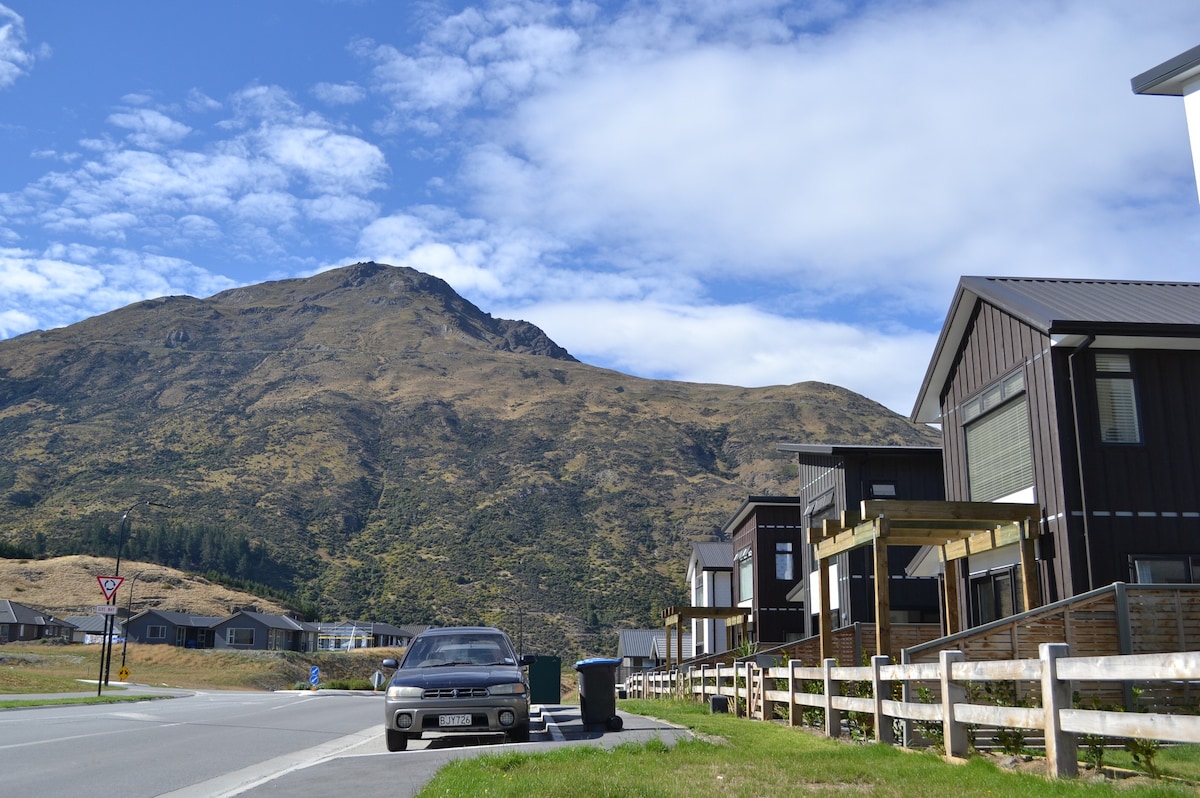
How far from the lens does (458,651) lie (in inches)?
610

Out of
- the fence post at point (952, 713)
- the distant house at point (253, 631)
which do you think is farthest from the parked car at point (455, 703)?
the distant house at point (253, 631)

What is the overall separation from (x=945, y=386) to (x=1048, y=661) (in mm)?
14024

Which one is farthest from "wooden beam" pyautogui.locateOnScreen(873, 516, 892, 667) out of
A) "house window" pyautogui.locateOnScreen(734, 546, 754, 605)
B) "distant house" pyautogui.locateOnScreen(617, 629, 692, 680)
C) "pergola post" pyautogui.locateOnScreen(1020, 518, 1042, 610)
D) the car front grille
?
"distant house" pyautogui.locateOnScreen(617, 629, 692, 680)

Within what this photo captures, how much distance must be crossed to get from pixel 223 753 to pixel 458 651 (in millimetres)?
3409

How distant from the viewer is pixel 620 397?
197m

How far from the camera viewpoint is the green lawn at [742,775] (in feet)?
25.7

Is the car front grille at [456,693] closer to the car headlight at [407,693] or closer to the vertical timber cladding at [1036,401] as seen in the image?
the car headlight at [407,693]

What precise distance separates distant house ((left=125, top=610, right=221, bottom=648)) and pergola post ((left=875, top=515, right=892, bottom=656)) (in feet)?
285

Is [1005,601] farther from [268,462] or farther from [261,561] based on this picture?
[268,462]

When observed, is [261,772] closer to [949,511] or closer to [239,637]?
Result: [949,511]

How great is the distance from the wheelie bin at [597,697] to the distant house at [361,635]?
259 feet

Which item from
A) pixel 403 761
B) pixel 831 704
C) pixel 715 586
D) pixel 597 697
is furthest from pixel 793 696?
pixel 715 586

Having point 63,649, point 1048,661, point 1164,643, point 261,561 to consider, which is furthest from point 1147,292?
point 261,561

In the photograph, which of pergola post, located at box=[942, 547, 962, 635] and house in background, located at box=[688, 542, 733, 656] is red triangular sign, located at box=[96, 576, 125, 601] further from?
house in background, located at box=[688, 542, 733, 656]
